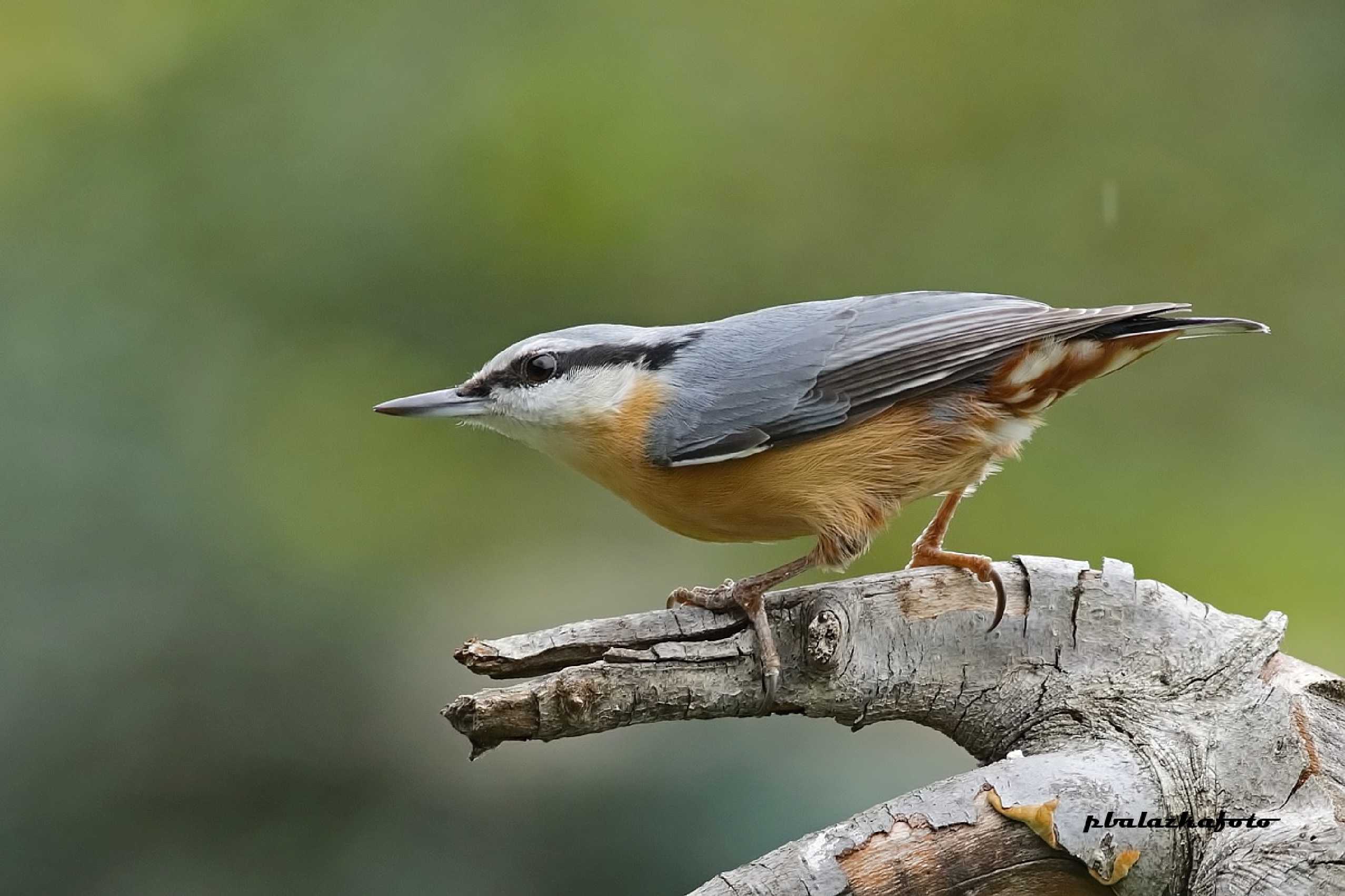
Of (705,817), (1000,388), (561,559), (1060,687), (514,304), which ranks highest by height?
(514,304)

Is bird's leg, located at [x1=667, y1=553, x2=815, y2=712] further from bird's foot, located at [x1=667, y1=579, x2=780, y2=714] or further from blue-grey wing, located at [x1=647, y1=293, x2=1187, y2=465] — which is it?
blue-grey wing, located at [x1=647, y1=293, x2=1187, y2=465]

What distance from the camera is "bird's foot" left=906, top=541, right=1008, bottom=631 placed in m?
2.11

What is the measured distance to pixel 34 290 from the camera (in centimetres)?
318

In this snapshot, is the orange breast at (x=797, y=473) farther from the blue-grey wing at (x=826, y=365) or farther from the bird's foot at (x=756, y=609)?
the bird's foot at (x=756, y=609)

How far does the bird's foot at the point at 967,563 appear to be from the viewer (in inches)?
83.2

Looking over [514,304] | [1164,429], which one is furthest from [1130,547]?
[514,304]

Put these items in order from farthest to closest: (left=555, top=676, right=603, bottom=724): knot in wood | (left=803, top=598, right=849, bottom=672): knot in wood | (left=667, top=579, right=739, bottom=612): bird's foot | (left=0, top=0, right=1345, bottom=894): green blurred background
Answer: (left=0, top=0, right=1345, bottom=894): green blurred background < (left=667, top=579, right=739, bottom=612): bird's foot < (left=803, top=598, right=849, bottom=672): knot in wood < (left=555, top=676, right=603, bottom=724): knot in wood

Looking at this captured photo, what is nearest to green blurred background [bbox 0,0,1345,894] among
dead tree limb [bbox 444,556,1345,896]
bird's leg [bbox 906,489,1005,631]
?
bird's leg [bbox 906,489,1005,631]

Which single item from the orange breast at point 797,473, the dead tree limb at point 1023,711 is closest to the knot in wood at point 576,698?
the dead tree limb at point 1023,711

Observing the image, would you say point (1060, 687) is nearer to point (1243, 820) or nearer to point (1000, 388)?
point (1243, 820)

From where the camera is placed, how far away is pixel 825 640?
1921 mm

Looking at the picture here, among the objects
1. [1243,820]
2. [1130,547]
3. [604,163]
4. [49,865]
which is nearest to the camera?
[1243,820]

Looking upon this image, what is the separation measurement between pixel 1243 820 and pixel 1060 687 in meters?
0.34

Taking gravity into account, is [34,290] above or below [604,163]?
below
